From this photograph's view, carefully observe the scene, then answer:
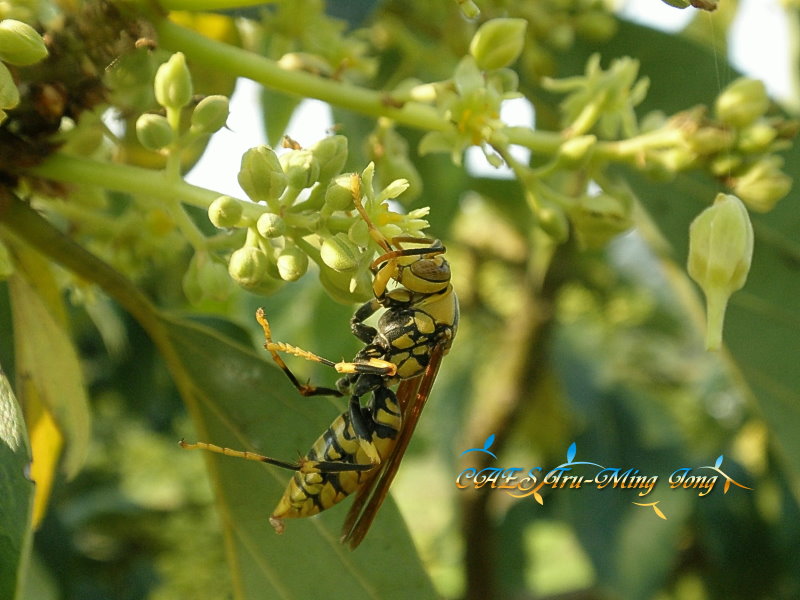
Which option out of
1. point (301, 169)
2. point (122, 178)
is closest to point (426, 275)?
point (301, 169)

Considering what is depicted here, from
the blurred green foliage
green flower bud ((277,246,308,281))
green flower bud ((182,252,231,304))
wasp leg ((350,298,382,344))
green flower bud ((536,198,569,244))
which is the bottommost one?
the blurred green foliage

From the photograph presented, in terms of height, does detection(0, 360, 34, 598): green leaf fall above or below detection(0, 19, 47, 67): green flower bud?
below

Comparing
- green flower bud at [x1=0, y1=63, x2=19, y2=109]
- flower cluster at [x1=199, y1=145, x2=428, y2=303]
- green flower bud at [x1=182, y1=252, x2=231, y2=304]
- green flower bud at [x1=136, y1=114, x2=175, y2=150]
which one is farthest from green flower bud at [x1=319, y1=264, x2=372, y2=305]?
green flower bud at [x1=0, y1=63, x2=19, y2=109]

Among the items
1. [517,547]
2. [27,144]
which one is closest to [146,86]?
[27,144]

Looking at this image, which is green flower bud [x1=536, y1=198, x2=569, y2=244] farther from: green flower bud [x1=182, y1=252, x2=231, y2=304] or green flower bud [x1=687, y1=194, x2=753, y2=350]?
green flower bud [x1=182, y1=252, x2=231, y2=304]

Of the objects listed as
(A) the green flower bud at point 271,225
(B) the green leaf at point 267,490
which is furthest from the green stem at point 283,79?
(B) the green leaf at point 267,490

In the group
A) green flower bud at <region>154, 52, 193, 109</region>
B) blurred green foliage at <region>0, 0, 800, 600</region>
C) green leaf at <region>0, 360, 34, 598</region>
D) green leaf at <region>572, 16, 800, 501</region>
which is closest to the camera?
green leaf at <region>0, 360, 34, 598</region>

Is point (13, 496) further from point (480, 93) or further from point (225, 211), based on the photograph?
point (480, 93)
